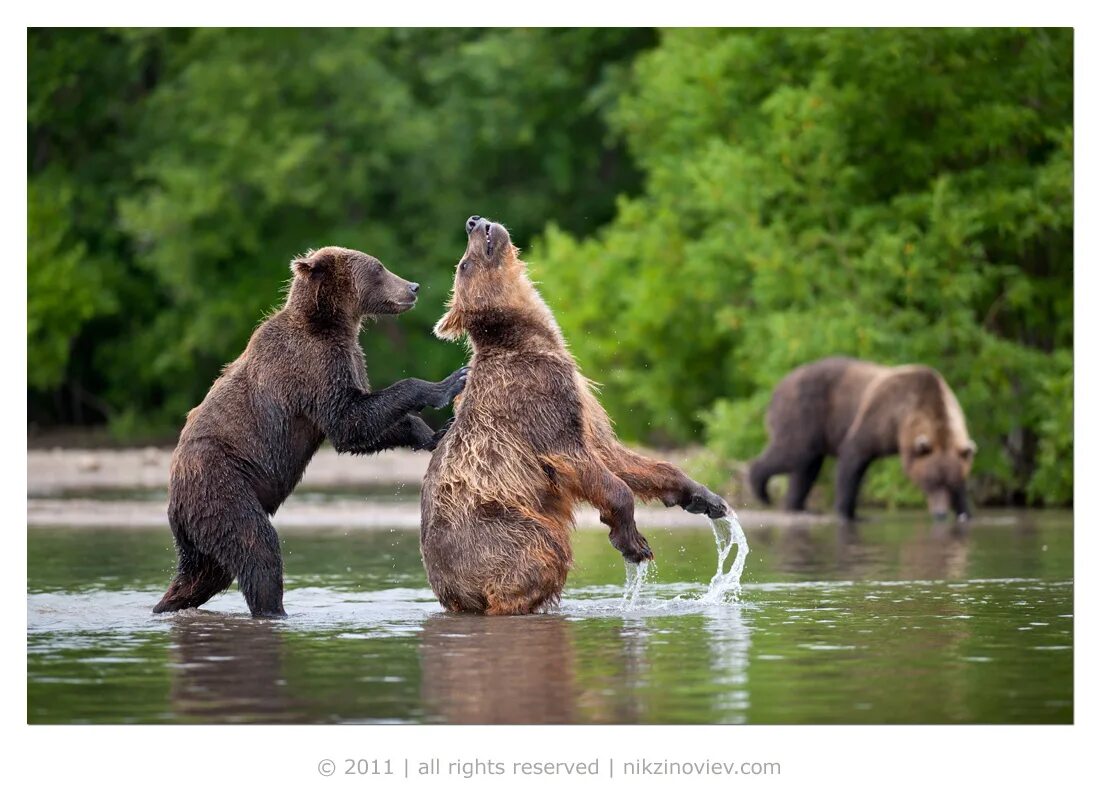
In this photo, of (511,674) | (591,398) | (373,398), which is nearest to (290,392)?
(373,398)

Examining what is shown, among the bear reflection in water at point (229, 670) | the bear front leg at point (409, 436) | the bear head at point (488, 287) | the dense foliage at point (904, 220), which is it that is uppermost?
the dense foliage at point (904, 220)

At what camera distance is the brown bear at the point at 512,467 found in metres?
10.5

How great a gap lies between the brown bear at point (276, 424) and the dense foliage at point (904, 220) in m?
10.4

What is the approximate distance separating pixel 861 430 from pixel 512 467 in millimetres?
9731

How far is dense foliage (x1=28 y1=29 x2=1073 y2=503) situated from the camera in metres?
21.2

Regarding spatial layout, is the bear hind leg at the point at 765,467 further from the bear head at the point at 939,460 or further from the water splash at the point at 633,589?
the water splash at the point at 633,589

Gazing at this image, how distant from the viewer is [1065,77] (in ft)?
66.4

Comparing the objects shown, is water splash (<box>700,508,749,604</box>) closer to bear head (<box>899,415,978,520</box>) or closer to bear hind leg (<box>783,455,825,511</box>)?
bear head (<box>899,415,978,520</box>)

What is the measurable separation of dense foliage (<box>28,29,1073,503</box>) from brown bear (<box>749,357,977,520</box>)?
130cm

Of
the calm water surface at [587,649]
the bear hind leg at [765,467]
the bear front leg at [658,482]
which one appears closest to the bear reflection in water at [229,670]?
the calm water surface at [587,649]

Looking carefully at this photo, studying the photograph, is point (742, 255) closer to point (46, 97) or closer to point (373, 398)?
point (46, 97)

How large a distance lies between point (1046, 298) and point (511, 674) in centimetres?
1467

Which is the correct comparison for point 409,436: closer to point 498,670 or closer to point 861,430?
point 498,670

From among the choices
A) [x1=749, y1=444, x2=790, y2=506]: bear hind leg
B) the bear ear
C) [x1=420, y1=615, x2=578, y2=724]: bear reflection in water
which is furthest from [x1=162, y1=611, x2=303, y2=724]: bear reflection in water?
[x1=749, y1=444, x2=790, y2=506]: bear hind leg
